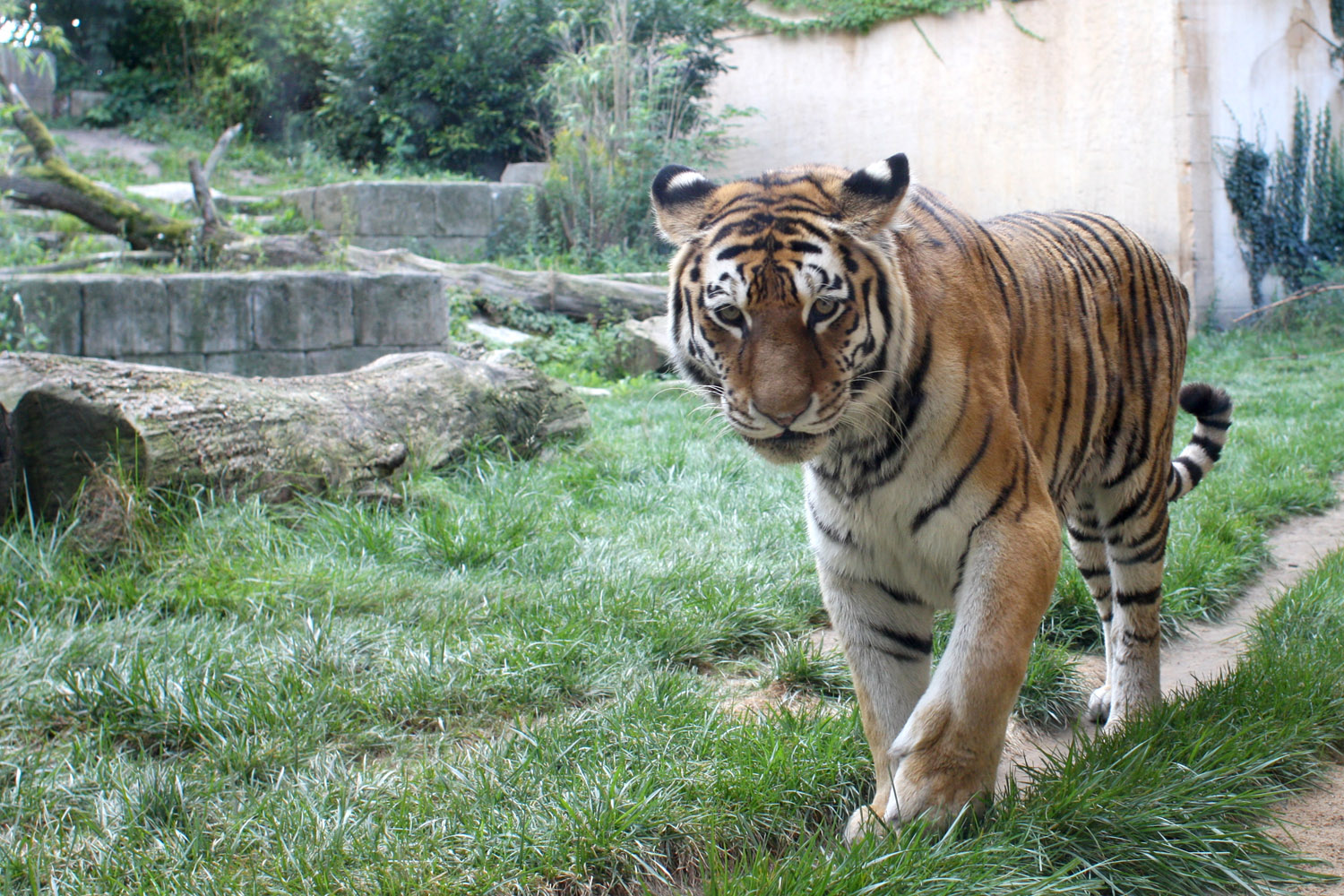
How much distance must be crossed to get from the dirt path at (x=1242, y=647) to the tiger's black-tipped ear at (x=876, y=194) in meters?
1.47

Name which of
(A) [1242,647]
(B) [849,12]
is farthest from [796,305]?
(B) [849,12]

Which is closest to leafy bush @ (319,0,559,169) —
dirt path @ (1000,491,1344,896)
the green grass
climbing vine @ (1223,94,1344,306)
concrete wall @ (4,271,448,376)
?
concrete wall @ (4,271,448,376)

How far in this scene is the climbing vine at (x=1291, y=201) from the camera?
567 inches

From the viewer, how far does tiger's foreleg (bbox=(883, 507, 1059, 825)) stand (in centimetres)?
231

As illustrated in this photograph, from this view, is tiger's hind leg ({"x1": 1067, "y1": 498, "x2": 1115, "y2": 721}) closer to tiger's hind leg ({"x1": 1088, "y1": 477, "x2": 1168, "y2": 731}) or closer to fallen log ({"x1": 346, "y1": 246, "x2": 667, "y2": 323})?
tiger's hind leg ({"x1": 1088, "y1": 477, "x2": 1168, "y2": 731})

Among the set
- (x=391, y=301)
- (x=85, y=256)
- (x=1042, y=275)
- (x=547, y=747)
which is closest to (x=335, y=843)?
(x=547, y=747)

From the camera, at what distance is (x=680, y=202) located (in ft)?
8.84

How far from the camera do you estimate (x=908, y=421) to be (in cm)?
246

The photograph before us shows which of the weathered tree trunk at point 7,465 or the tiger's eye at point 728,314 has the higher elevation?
the tiger's eye at point 728,314

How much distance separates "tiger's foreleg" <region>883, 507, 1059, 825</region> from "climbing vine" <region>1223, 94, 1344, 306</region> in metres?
14.3

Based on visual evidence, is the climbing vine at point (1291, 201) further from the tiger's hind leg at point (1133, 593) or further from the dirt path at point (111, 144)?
the dirt path at point (111, 144)

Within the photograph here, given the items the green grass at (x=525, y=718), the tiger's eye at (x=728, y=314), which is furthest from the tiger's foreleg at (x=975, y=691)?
the tiger's eye at (x=728, y=314)

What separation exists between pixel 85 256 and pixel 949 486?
391 inches

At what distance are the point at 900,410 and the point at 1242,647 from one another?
2.27 metres
